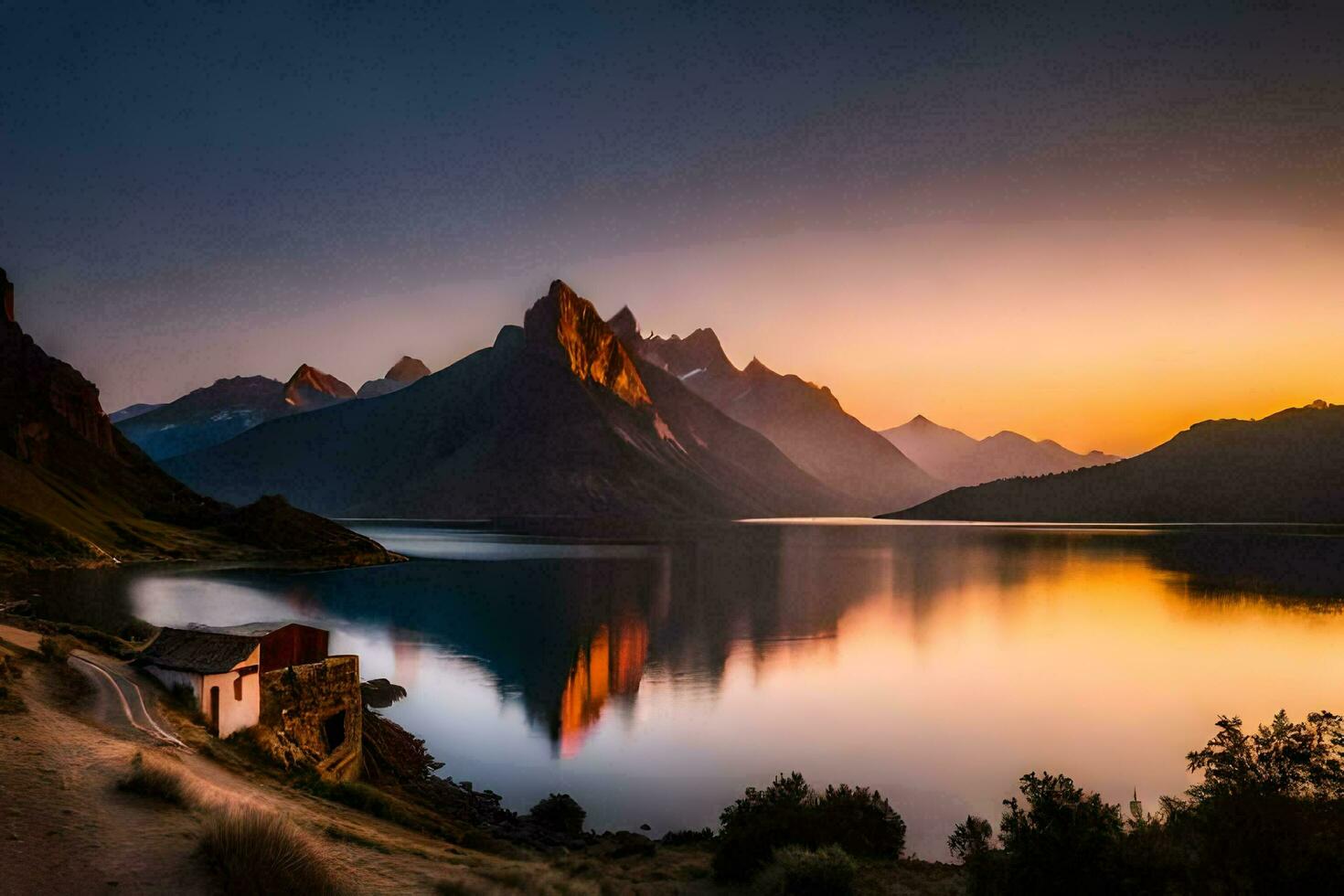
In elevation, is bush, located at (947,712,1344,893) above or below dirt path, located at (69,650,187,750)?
below

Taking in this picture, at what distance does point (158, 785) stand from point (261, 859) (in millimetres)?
3838

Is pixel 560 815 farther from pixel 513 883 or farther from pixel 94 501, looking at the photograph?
pixel 94 501

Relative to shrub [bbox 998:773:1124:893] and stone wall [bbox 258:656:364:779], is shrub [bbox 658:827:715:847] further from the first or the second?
stone wall [bbox 258:656:364:779]

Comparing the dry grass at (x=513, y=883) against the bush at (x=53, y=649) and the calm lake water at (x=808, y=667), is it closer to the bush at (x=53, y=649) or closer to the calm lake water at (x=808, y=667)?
the calm lake water at (x=808, y=667)

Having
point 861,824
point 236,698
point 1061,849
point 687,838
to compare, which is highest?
point 236,698

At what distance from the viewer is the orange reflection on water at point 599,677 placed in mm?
31875

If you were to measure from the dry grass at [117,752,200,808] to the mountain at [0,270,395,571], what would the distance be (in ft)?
251

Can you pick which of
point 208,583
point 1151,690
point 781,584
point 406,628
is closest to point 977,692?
point 1151,690

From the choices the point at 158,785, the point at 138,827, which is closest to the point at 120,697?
the point at 158,785

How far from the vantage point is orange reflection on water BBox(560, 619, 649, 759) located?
31.9 meters

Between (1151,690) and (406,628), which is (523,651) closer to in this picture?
(406,628)

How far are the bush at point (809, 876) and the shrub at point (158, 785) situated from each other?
10156mm

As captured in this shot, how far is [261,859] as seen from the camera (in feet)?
34.3

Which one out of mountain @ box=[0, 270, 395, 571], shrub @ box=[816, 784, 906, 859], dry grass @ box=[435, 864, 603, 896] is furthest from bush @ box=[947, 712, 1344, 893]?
mountain @ box=[0, 270, 395, 571]
